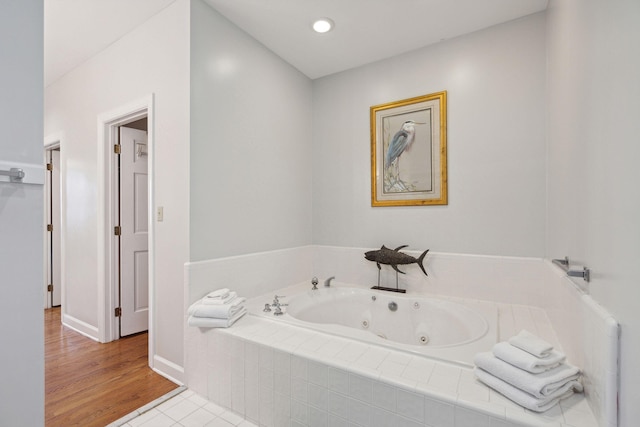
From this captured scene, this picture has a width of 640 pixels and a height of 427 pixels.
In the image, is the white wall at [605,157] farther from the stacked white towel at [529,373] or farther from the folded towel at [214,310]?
the folded towel at [214,310]

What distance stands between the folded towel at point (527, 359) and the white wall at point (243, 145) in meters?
1.77

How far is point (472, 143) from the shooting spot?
2303 millimetres

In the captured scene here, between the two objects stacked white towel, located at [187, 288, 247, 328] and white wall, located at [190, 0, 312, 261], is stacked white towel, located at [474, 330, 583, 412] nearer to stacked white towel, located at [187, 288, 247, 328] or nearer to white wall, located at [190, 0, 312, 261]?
stacked white towel, located at [187, 288, 247, 328]

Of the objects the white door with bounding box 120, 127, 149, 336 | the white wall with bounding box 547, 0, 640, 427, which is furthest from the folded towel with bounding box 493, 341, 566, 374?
the white door with bounding box 120, 127, 149, 336

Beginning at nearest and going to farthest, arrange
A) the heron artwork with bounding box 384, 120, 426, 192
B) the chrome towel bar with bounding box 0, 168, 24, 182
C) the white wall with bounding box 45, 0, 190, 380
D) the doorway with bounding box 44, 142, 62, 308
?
the chrome towel bar with bounding box 0, 168, 24, 182
the white wall with bounding box 45, 0, 190, 380
the heron artwork with bounding box 384, 120, 426, 192
the doorway with bounding box 44, 142, 62, 308

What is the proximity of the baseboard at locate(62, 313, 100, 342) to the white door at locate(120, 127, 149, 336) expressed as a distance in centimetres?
25

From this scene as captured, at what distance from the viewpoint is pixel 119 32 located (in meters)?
2.33

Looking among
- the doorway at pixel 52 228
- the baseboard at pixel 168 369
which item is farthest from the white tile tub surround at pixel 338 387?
the doorway at pixel 52 228

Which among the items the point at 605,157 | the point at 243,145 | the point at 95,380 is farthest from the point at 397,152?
the point at 95,380

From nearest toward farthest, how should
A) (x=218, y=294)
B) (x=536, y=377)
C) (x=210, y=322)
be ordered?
(x=536, y=377) → (x=210, y=322) → (x=218, y=294)

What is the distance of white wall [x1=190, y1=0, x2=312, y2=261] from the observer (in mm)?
1986

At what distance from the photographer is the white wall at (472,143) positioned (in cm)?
211

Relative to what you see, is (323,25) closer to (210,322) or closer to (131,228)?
(210,322)

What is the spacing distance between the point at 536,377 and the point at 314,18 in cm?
246
